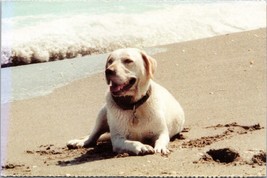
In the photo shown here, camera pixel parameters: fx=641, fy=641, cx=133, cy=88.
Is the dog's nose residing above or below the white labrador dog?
above

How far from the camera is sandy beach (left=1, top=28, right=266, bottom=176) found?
5.38 metres

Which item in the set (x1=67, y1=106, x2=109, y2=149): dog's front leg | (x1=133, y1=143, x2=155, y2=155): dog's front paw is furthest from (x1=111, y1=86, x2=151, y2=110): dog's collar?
(x1=67, y1=106, x2=109, y2=149): dog's front leg

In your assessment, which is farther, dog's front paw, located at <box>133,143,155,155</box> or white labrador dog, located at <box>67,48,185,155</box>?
white labrador dog, located at <box>67,48,185,155</box>

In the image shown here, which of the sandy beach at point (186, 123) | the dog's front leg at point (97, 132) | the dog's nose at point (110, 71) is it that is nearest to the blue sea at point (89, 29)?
the sandy beach at point (186, 123)

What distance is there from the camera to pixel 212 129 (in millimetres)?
6875

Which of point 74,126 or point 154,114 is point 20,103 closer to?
point 74,126

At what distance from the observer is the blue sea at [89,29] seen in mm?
12148

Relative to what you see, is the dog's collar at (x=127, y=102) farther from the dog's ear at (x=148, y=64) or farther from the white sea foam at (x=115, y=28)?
the white sea foam at (x=115, y=28)

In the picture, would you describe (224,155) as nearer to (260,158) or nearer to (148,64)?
(260,158)

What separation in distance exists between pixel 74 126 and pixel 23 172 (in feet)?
6.68

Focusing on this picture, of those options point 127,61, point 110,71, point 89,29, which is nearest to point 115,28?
point 89,29

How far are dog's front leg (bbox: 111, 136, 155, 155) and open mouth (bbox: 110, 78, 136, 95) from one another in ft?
1.55

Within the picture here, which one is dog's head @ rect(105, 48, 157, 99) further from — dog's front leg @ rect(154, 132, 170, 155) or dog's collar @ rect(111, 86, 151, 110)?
dog's front leg @ rect(154, 132, 170, 155)

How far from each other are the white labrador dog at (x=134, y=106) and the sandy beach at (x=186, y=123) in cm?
16
